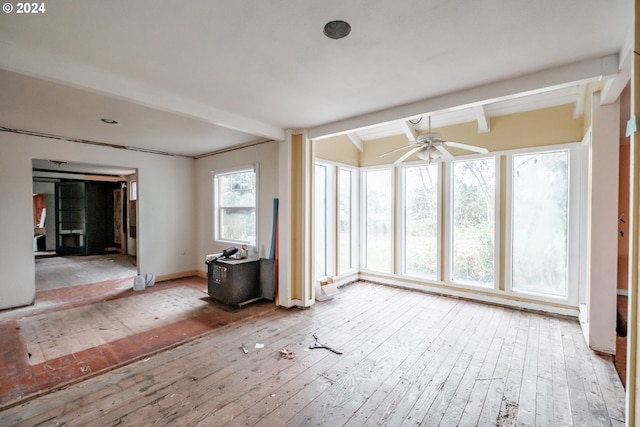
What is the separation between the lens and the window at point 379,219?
17.9ft

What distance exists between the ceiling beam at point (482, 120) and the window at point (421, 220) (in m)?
0.86

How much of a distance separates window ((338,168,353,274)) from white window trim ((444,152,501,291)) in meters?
1.78

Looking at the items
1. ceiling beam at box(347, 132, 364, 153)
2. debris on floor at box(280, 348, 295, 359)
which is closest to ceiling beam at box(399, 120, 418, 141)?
ceiling beam at box(347, 132, 364, 153)

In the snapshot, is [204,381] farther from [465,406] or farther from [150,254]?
[150,254]

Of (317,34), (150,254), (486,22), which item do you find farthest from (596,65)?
(150,254)

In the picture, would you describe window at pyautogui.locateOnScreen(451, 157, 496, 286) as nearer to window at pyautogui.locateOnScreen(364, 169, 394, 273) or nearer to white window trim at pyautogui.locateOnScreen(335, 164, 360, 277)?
window at pyautogui.locateOnScreen(364, 169, 394, 273)

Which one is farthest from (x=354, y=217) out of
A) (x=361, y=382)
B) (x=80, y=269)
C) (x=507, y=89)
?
(x=80, y=269)

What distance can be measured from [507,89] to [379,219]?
3.31 meters

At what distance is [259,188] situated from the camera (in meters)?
4.82

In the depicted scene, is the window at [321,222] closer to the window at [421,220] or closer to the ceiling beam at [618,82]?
the window at [421,220]

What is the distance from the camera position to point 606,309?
2.81m

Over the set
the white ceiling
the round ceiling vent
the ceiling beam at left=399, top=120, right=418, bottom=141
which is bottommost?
the round ceiling vent

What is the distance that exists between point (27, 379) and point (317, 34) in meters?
3.59

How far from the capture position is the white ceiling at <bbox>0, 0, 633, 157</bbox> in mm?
1687
